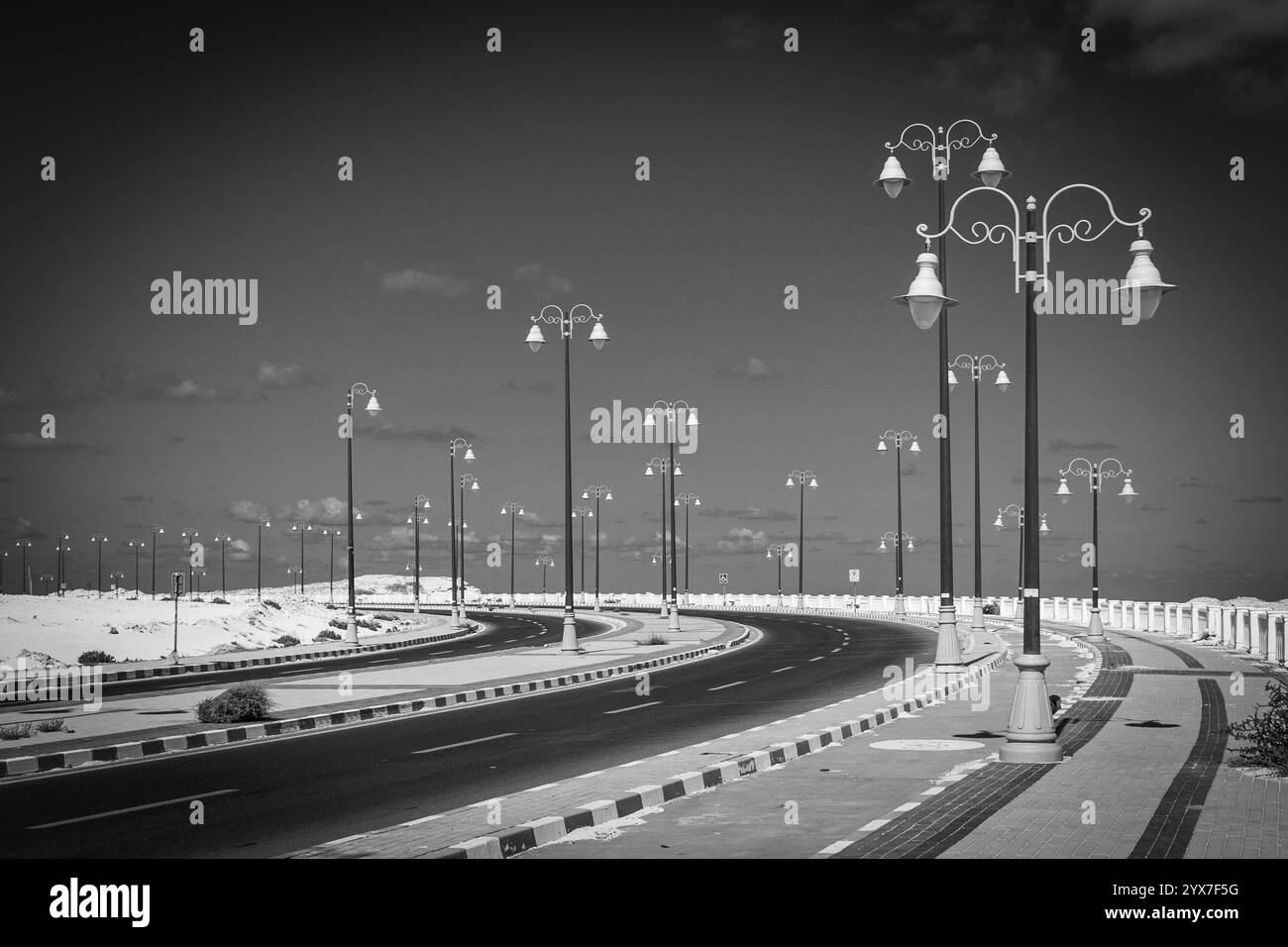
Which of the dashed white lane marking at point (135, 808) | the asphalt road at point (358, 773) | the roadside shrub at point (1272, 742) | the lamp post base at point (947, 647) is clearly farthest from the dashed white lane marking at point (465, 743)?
the lamp post base at point (947, 647)

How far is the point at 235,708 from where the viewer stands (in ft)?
68.5

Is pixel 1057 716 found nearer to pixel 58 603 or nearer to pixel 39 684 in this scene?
pixel 39 684

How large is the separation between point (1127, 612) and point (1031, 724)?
138 feet

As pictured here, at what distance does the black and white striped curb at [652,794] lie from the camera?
1017 centimetres

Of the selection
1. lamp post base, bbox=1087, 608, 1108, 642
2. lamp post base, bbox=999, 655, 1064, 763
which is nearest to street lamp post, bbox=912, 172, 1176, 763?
lamp post base, bbox=999, 655, 1064, 763

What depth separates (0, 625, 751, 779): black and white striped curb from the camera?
16859mm

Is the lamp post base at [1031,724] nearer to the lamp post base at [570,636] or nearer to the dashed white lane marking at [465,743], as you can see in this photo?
the dashed white lane marking at [465,743]

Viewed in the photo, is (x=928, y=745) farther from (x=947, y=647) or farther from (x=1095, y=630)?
(x=1095, y=630)

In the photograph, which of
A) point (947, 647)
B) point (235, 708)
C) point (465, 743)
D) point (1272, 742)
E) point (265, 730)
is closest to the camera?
point (1272, 742)

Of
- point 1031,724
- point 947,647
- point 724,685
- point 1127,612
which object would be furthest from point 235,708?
point 1127,612

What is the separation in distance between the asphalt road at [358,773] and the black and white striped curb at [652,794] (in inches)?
66.8
